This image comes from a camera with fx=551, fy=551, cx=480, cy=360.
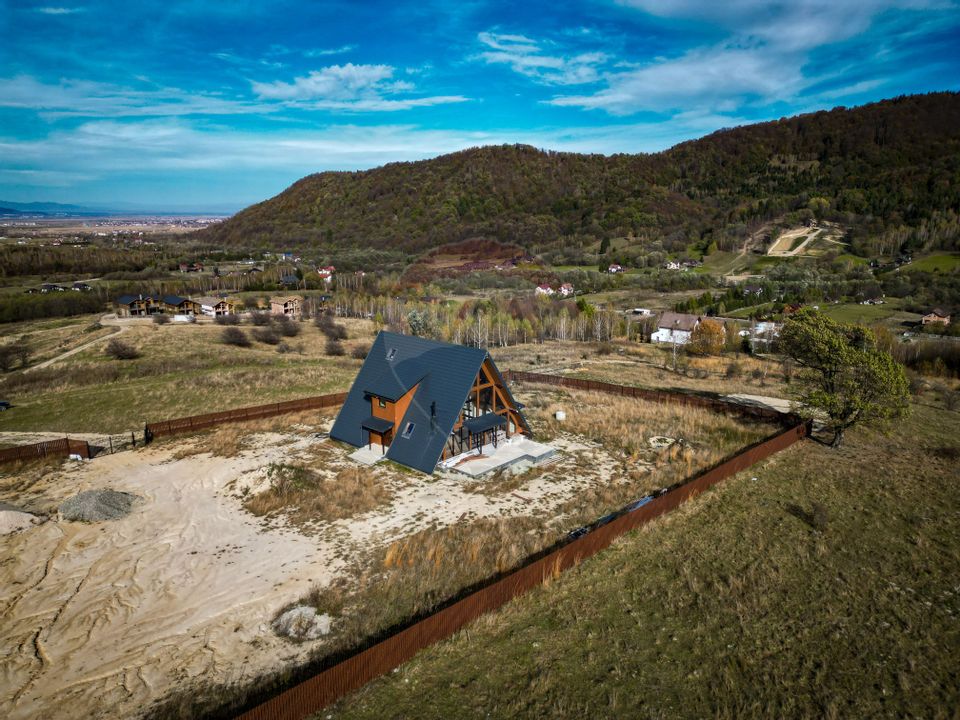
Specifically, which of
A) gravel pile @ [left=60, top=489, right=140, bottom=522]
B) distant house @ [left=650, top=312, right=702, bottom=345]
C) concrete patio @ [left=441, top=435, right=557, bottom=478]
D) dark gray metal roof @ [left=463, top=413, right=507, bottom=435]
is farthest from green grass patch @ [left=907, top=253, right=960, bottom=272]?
gravel pile @ [left=60, top=489, right=140, bottom=522]

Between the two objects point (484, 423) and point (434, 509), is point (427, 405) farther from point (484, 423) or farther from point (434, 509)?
point (434, 509)

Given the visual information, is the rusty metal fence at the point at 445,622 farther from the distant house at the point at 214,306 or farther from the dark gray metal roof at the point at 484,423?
the distant house at the point at 214,306

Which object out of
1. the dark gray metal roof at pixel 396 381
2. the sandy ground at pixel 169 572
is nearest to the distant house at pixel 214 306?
the sandy ground at pixel 169 572

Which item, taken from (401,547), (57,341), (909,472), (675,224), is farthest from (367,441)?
(675,224)

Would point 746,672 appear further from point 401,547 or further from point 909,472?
point 909,472

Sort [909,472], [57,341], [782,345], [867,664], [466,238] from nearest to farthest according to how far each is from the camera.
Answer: [867,664] < [909,472] < [782,345] < [57,341] < [466,238]
